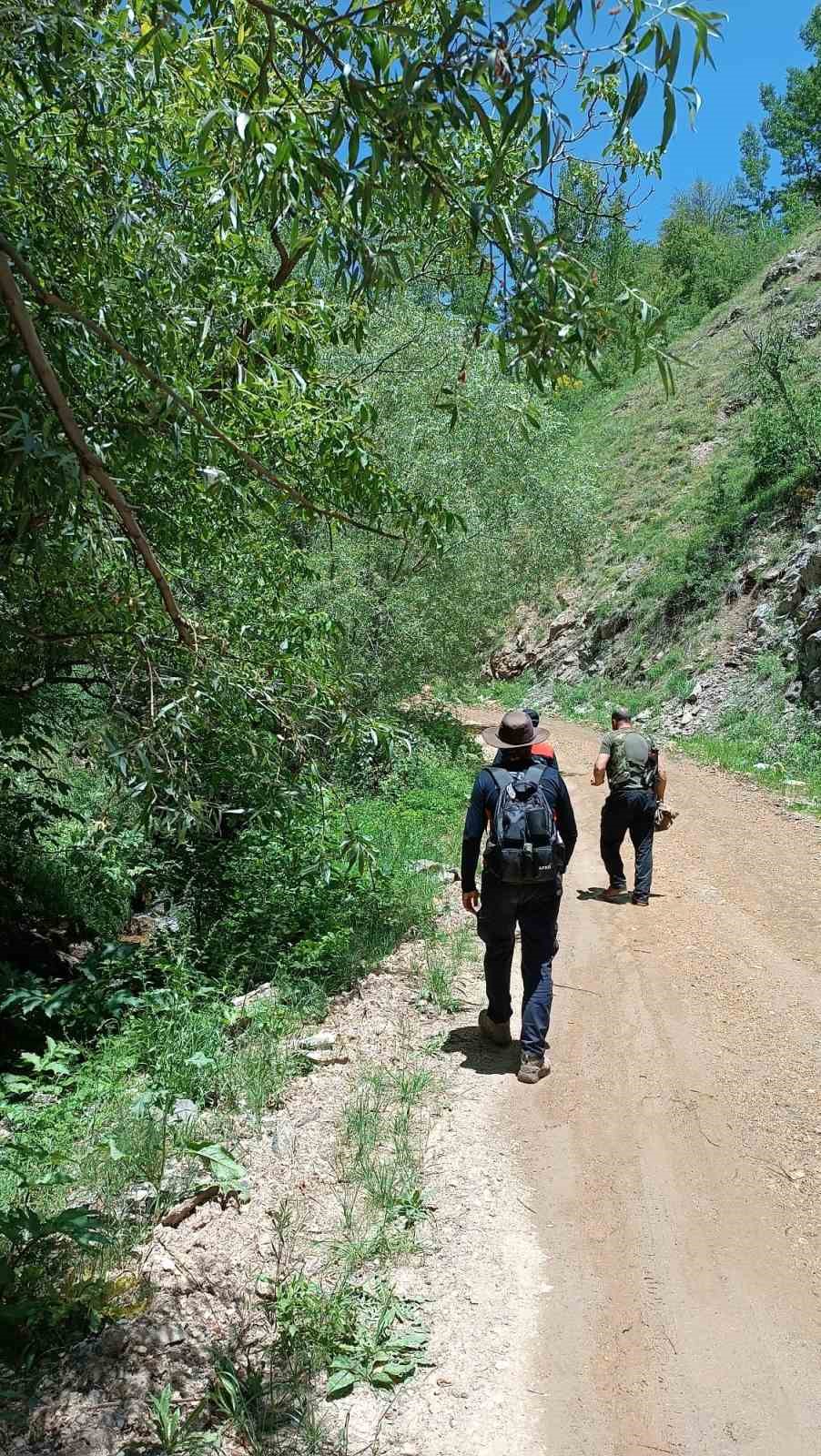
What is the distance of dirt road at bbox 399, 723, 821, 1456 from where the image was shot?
3.21 metres

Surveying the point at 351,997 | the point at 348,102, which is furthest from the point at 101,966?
the point at 348,102

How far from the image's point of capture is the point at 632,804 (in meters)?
9.20

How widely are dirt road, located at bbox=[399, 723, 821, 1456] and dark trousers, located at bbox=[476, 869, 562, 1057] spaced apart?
36cm

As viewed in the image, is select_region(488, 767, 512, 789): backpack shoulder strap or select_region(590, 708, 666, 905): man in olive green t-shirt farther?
select_region(590, 708, 666, 905): man in olive green t-shirt

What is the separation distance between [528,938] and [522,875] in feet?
1.64

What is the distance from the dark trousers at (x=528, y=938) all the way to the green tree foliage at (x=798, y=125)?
159 feet

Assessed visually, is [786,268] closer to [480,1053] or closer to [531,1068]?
[480,1053]

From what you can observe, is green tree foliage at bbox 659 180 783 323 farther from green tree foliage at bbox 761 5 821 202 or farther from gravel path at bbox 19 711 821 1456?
gravel path at bbox 19 711 821 1456

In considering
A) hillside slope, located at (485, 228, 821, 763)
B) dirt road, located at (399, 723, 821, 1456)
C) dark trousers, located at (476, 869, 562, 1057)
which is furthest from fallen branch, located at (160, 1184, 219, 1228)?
hillside slope, located at (485, 228, 821, 763)

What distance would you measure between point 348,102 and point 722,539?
73.0 feet

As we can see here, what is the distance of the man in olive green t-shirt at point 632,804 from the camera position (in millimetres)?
9203

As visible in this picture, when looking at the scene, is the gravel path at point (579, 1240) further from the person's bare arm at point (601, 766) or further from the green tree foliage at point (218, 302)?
the person's bare arm at point (601, 766)

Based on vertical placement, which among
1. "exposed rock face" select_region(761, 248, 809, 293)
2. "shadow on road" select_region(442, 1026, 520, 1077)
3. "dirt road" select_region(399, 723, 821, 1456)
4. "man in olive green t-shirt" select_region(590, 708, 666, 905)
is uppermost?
"exposed rock face" select_region(761, 248, 809, 293)

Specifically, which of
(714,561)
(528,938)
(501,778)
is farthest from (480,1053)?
(714,561)
